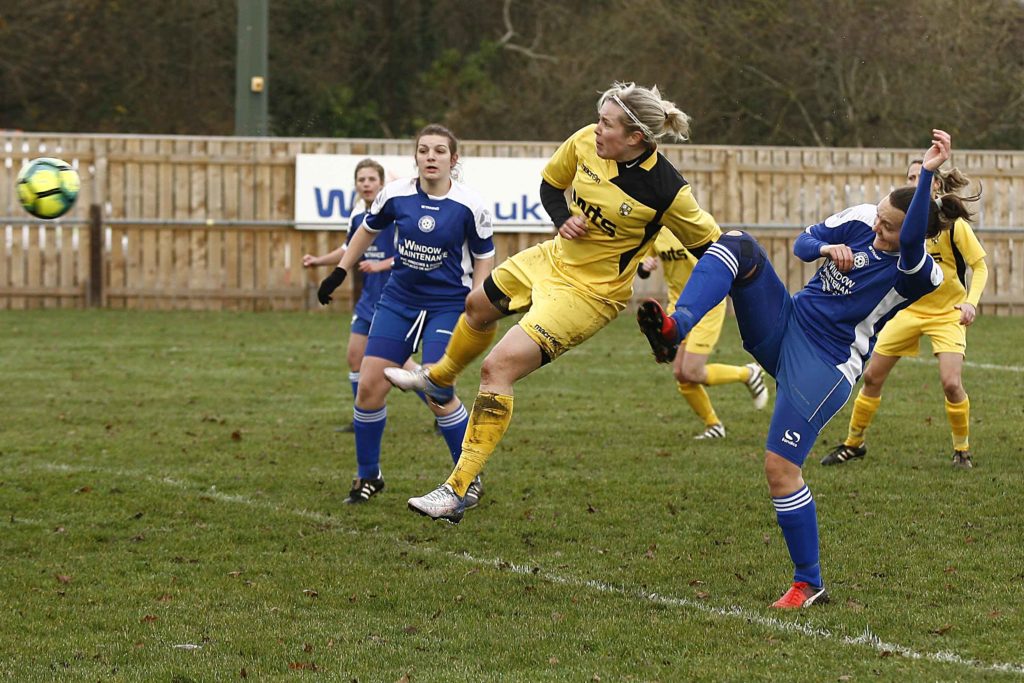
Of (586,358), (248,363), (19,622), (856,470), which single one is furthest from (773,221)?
(19,622)

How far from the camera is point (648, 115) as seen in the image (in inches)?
254

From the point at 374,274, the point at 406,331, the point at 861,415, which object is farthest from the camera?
the point at 374,274

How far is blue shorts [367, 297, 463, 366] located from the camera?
27.2 ft

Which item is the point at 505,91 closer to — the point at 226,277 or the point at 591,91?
the point at 591,91

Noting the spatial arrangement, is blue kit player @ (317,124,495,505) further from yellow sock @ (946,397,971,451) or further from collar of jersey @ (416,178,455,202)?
yellow sock @ (946,397,971,451)

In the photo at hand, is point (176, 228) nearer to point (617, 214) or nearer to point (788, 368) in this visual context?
point (617, 214)

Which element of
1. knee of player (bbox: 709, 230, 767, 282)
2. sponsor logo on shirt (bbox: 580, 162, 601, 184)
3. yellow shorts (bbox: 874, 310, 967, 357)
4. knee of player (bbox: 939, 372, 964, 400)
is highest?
sponsor logo on shirt (bbox: 580, 162, 601, 184)

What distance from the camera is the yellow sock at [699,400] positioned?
10.7 meters

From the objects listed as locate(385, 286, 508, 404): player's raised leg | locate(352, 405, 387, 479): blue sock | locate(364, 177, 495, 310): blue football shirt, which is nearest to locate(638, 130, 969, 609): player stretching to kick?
locate(385, 286, 508, 404): player's raised leg

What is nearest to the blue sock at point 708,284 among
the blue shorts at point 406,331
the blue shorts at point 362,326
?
the blue shorts at point 406,331

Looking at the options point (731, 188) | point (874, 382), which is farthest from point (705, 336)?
point (731, 188)

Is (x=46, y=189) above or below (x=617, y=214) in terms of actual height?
below

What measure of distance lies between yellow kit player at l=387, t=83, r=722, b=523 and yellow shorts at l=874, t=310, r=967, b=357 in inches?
125

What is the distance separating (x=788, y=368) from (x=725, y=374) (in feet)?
15.9
